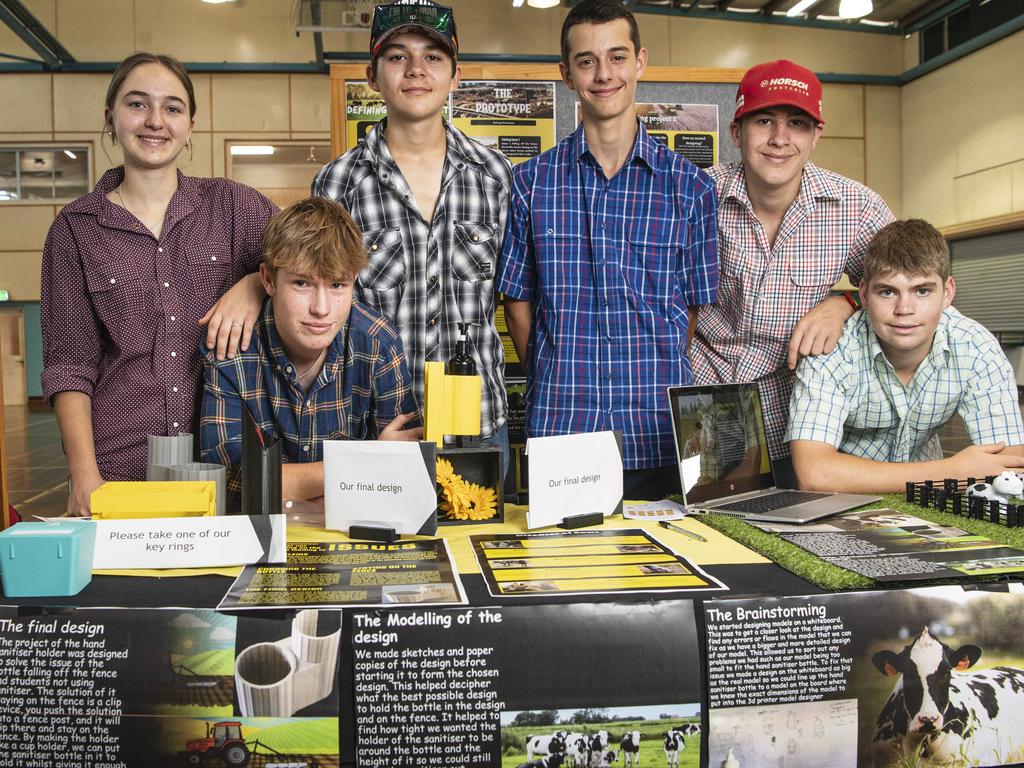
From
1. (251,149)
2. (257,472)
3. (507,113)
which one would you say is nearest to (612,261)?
(257,472)

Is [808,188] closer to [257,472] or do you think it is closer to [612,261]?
[612,261]

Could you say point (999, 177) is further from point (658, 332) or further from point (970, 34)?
point (658, 332)

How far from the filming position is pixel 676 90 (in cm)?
351

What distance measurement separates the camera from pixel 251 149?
42.7 ft

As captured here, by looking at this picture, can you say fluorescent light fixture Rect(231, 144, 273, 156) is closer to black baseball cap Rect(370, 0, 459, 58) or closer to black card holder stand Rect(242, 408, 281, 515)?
black baseball cap Rect(370, 0, 459, 58)

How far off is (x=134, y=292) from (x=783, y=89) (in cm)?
170

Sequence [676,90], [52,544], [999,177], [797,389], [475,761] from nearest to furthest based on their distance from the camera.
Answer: [475,761] < [52,544] < [797,389] < [676,90] < [999,177]

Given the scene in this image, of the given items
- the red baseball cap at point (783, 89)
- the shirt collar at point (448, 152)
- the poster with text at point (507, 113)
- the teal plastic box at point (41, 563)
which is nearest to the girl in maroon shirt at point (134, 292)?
the shirt collar at point (448, 152)

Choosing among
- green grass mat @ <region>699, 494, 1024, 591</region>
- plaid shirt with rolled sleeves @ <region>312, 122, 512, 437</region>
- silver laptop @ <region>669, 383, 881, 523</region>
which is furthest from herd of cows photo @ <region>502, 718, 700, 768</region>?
plaid shirt with rolled sleeves @ <region>312, 122, 512, 437</region>

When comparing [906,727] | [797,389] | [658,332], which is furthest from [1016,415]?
[906,727]

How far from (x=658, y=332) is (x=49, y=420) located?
39.6 feet

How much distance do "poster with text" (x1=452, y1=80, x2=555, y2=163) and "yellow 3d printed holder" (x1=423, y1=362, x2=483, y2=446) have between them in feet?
6.76

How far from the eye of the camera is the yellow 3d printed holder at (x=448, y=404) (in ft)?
5.18

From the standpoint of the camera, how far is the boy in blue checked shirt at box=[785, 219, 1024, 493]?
186 centimetres
